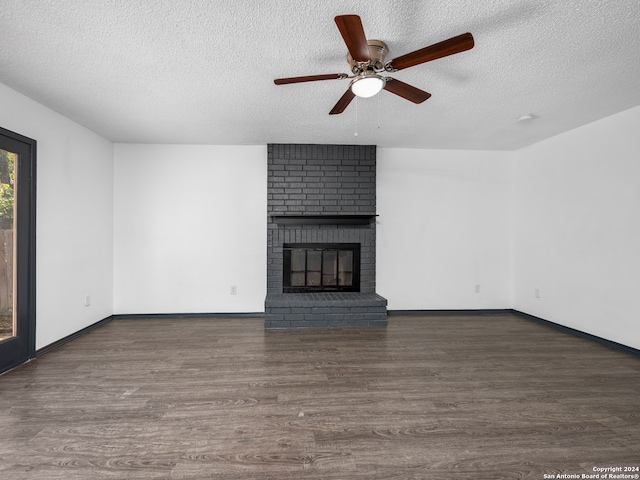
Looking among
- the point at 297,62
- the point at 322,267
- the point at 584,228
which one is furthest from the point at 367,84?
the point at 584,228

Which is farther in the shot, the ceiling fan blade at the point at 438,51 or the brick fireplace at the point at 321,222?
the brick fireplace at the point at 321,222

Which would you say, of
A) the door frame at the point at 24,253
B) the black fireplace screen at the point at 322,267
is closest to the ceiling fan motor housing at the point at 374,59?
the black fireplace screen at the point at 322,267

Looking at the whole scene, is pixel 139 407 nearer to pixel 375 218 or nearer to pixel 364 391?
pixel 364 391

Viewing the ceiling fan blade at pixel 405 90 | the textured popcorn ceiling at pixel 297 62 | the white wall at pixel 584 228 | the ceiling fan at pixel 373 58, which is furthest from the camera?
the white wall at pixel 584 228

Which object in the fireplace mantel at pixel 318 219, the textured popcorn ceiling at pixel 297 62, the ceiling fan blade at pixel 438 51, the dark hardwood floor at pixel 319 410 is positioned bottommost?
the dark hardwood floor at pixel 319 410

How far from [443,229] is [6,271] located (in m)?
4.80

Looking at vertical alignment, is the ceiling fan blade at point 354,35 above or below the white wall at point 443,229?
above

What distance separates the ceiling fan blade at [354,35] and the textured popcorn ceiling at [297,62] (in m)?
0.24

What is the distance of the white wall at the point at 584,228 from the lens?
9.96ft

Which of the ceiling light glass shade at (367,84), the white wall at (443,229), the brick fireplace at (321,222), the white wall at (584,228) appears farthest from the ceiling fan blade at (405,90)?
the white wall at (584,228)

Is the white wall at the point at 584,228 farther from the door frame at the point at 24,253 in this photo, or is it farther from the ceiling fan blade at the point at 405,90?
the door frame at the point at 24,253

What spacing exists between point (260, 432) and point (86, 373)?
1.72 meters

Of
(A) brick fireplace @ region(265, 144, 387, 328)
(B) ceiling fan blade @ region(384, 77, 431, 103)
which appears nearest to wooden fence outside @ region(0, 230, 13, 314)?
(A) brick fireplace @ region(265, 144, 387, 328)

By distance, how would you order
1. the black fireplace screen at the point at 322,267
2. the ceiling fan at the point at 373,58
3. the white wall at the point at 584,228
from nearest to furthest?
the ceiling fan at the point at 373,58
the white wall at the point at 584,228
the black fireplace screen at the point at 322,267
